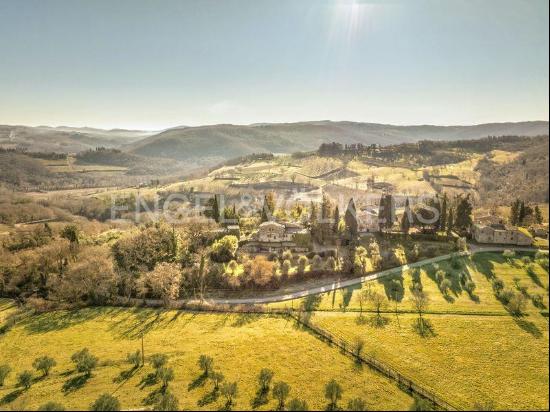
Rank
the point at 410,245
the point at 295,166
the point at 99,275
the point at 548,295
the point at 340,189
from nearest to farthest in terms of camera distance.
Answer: the point at 548,295, the point at 99,275, the point at 410,245, the point at 340,189, the point at 295,166

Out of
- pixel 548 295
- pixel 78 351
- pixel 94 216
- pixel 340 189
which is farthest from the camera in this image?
pixel 340 189

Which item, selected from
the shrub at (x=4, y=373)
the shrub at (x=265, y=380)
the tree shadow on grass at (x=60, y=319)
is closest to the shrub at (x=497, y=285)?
the shrub at (x=265, y=380)

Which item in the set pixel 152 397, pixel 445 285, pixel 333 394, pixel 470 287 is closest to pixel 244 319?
pixel 152 397

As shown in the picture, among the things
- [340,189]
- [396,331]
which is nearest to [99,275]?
[396,331]

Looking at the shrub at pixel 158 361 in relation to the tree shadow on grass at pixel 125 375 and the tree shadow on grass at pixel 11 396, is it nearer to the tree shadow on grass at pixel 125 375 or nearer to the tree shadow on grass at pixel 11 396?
the tree shadow on grass at pixel 125 375

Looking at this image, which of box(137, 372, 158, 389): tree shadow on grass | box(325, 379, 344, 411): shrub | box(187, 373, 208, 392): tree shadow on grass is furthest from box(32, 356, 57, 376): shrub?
box(325, 379, 344, 411): shrub

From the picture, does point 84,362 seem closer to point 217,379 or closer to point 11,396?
point 11,396

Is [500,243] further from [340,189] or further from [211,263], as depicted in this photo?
[340,189]
